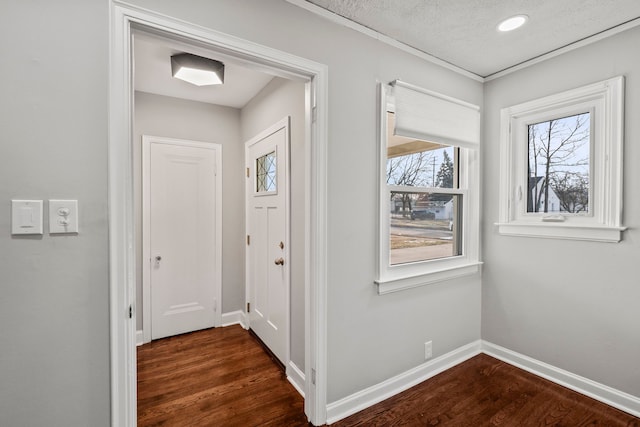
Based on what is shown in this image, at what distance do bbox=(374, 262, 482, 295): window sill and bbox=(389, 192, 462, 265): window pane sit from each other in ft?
0.48

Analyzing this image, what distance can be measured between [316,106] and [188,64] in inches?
48.3

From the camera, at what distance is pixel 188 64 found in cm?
225

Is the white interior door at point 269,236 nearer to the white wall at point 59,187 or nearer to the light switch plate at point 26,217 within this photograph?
the white wall at point 59,187

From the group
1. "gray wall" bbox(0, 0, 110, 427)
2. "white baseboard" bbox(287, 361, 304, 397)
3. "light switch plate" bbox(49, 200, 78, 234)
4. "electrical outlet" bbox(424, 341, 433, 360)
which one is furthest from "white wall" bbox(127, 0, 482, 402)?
"light switch plate" bbox(49, 200, 78, 234)

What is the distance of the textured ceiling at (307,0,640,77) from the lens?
65.6 inches

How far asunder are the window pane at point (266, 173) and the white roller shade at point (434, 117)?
3.80ft

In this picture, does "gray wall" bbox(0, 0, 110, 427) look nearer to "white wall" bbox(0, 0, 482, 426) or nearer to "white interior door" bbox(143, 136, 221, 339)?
"white wall" bbox(0, 0, 482, 426)

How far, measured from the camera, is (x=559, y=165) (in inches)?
88.3

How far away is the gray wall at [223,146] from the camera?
298 cm

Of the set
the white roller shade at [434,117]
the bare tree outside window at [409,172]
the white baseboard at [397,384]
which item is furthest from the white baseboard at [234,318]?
the white roller shade at [434,117]

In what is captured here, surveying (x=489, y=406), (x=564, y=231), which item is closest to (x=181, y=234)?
(x=489, y=406)

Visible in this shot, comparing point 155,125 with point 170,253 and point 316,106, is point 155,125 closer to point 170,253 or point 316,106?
point 170,253

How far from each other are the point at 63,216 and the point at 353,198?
1440 millimetres

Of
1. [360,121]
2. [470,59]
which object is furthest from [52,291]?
[470,59]
